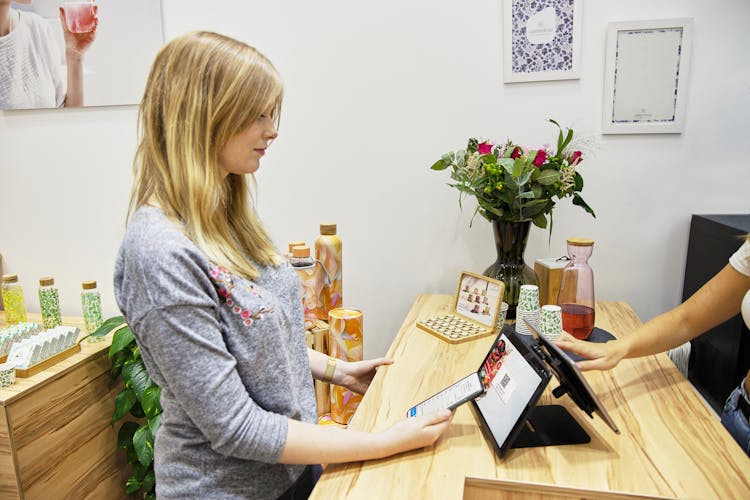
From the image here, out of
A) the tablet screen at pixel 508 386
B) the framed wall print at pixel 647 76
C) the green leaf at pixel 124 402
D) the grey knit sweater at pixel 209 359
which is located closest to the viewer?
the grey knit sweater at pixel 209 359

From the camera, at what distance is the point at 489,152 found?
1.48 meters

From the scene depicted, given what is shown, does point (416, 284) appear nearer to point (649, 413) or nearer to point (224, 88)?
point (649, 413)

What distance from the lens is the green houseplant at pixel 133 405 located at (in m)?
1.77

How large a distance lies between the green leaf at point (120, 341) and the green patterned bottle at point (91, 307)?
16 centimetres

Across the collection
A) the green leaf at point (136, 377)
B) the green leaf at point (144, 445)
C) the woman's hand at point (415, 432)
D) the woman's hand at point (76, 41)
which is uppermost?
the woman's hand at point (76, 41)

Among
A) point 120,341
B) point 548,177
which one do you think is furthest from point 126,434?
point 548,177

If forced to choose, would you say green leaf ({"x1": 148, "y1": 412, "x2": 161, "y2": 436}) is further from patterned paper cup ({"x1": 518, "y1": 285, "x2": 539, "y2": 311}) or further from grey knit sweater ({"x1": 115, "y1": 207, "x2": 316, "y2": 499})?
patterned paper cup ({"x1": 518, "y1": 285, "x2": 539, "y2": 311})

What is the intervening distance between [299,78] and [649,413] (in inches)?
61.2

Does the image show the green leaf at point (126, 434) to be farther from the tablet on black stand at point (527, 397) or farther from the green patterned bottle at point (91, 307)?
the tablet on black stand at point (527, 397)

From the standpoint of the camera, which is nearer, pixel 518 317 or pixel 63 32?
pixel 518 317

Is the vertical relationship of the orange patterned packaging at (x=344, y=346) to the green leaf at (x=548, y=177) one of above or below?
below

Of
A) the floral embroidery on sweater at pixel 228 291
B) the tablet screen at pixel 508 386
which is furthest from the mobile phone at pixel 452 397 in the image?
the floral embroidery on sweater at pixel 228 291

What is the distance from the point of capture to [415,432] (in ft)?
3.07

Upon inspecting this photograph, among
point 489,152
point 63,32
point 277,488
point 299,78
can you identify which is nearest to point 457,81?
point 489,152
